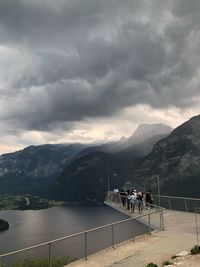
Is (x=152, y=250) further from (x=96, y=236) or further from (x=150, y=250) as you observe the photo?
(x=96, y=236)

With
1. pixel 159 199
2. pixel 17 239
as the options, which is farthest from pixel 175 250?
pixel 17 239

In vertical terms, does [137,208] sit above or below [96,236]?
above

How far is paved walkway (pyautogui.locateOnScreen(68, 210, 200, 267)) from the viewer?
19.9 metres

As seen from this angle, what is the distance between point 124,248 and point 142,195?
15226mm

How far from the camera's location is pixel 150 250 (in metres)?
22.3

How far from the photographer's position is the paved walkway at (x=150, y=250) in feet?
65.3

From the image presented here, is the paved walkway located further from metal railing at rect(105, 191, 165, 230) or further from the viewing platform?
metal railing at rect(105, 191, 165, 230)

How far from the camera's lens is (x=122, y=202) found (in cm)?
4112

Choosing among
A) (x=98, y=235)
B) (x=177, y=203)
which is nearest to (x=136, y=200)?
(x=177, y=203)

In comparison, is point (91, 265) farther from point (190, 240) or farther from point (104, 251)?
point (190, 240)

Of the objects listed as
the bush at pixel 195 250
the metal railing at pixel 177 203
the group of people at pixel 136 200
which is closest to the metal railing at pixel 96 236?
the group of people at pixel 136 200

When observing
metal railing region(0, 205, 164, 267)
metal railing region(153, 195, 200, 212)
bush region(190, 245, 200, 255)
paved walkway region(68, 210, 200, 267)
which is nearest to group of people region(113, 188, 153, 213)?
metal railing region(153, 195, 200, 212)

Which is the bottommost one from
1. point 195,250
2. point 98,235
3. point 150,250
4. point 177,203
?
point 98,235

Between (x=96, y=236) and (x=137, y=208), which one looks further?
(x=137, y=208)
